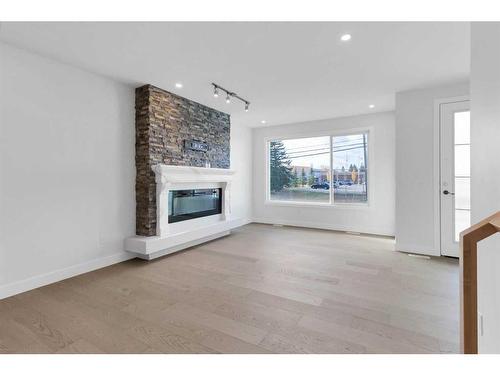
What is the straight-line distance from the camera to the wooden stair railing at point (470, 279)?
3.14ft

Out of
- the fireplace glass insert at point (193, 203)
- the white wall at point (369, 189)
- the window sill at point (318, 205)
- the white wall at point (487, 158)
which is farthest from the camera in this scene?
the window sill at point (318, 205)

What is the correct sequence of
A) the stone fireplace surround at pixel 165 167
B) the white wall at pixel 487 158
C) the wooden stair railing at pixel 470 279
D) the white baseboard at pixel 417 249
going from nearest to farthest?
the wooden stair railing at pixel 470 279 < the white wall at pixel 487 158 < the stone fireplace surround at pixel 165 167 < the white baseboard at pixel 417 249

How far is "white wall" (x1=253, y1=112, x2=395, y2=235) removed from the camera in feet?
16.5

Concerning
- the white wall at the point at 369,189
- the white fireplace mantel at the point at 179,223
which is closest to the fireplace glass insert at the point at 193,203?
the white fireplace mantel at the point at 179,223

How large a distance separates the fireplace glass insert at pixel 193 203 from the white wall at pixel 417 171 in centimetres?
325

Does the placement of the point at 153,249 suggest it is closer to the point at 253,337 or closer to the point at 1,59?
the point at 253,337

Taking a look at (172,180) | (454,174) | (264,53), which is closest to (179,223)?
(172,180)

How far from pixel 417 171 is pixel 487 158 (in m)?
2.63

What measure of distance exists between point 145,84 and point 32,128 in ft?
4.96

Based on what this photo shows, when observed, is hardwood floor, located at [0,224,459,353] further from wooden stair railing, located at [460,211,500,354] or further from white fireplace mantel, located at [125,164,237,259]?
wooden stair railing, located at [460,211,500,354]

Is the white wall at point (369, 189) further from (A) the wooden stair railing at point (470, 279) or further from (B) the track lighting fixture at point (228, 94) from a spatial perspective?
(A) the wooden stair railing at point (470, 279)
